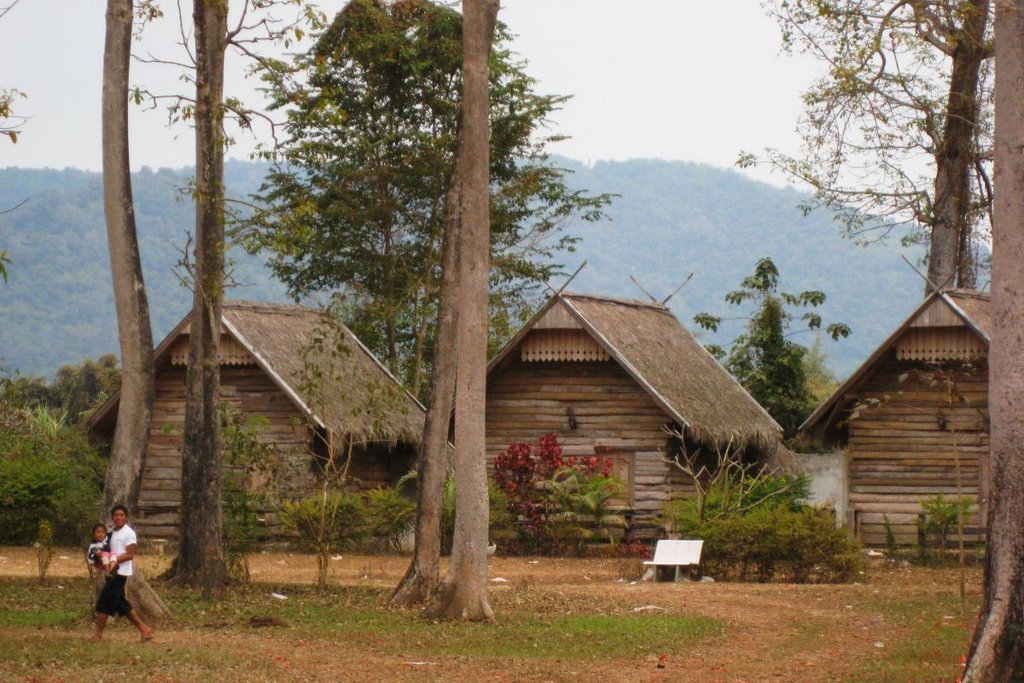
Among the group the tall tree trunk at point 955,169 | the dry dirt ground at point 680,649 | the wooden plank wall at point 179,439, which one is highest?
the tall tree trunk at point 955,169

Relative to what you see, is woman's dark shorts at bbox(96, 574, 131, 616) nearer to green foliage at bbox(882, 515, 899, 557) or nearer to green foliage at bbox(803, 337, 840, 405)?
green foliage at bbox(882, 515, 899, 557)

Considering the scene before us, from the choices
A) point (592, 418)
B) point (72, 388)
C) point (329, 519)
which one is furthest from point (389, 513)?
point (72, 388)

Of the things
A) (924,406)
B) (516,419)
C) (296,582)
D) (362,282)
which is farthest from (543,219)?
(296,582)

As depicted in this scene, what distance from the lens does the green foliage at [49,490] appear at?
81.0 feet

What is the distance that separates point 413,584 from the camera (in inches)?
629

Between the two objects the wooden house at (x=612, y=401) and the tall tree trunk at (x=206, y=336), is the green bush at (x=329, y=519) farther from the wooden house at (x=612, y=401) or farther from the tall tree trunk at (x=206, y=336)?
the wooden house at (x=612, y=401)

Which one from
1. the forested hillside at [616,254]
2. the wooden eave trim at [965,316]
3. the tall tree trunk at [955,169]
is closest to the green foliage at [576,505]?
the wooden eave trim at [965,316]

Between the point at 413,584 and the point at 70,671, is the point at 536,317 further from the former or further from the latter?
the point at 70,671

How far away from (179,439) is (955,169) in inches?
652

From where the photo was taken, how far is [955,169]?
2919 cm

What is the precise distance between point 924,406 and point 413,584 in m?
12.5

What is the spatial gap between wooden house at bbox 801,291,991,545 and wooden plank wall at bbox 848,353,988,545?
2cm

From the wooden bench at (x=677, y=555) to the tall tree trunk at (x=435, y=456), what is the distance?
15.8 feet

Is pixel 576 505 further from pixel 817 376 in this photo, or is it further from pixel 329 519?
pixel 817 376
